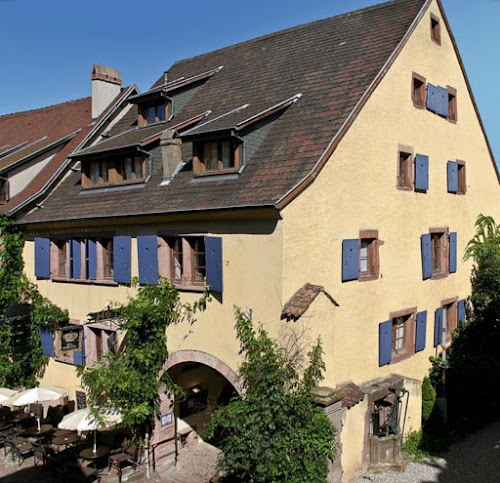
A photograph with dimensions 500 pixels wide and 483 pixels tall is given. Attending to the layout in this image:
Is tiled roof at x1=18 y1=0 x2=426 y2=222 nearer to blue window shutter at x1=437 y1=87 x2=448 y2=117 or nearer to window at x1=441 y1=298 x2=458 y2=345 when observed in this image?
blue window shutter at x1=437 y1=87 x2=448 y2=117

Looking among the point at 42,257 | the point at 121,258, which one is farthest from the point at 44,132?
the point at 121,258

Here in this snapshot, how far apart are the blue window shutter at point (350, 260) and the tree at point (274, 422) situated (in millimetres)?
1865

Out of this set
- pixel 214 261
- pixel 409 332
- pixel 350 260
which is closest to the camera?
pixel 214 261

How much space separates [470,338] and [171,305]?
936cm

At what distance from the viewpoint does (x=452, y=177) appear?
16.2 meters

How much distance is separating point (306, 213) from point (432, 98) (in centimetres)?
627

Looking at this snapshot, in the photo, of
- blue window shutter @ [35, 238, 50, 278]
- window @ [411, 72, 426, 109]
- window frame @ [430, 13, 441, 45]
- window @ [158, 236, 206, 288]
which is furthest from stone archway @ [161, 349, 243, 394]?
window frame @ [430, 13, 441, 45]

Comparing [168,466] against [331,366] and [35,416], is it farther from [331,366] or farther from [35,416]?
[331,366]

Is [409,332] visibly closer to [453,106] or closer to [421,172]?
[421,172]

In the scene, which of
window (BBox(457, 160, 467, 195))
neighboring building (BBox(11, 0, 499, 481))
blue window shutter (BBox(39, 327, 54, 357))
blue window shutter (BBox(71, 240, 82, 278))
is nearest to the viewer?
neighboring building (BBox(11, 0, 499, 481))

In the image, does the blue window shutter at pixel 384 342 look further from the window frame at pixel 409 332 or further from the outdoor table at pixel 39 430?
the outdoor table at pixel 39 430

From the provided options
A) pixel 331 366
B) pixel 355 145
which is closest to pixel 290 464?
pixel 331 366

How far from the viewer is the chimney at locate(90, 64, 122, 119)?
19.7 metres

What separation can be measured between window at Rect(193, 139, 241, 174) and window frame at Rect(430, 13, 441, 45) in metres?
6.71
